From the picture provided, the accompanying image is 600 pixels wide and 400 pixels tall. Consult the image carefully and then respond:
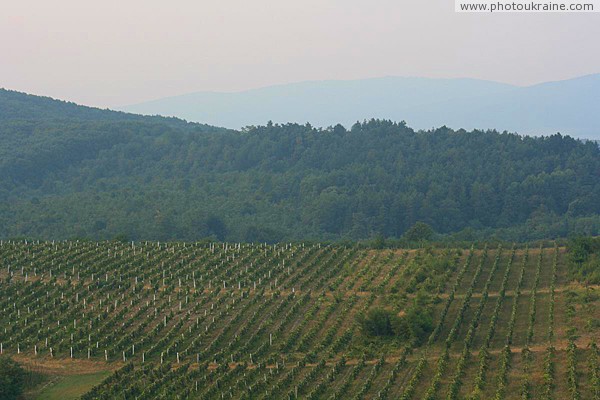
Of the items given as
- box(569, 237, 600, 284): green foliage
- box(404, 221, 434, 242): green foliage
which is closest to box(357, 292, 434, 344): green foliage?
box(569, 237, 600, 284): green foliage

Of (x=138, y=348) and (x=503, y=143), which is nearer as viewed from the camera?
Answer: (x=138, y=348)

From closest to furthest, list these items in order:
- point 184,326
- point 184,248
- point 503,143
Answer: point 184,326 → point 184,248 → point 503,143

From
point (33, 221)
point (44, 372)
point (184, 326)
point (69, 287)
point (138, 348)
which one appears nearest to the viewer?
point (44, 372)

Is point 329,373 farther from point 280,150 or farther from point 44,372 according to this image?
point 280,150

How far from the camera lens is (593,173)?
108250mm

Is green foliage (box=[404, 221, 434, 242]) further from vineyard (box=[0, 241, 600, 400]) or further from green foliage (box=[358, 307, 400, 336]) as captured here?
green foliage (box=[358, 307, 400, 336])

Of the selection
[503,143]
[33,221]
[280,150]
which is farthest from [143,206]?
[503,143]

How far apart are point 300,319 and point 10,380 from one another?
1308 cm

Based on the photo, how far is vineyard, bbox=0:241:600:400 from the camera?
32.0 meters

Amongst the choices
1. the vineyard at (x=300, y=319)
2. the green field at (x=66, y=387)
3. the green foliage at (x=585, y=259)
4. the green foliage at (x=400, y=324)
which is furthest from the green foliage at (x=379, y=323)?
the green foliage at (x=585, y=259)

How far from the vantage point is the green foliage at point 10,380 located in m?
31.8

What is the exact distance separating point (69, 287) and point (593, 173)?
75.4 metres

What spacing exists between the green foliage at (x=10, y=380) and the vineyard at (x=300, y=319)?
2563mm

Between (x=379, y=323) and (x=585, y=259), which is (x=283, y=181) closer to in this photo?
(x=585, y=259)
